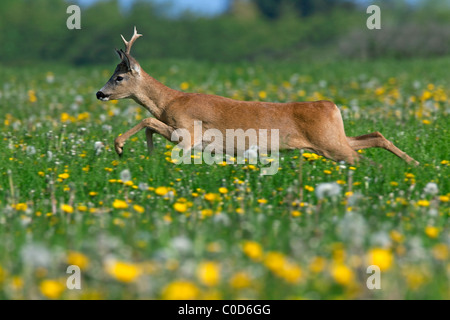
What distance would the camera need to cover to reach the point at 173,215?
461cm

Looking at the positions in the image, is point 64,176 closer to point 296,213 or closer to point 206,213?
point 206,213

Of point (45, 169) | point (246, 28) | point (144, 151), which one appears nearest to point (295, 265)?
point (45, 169)

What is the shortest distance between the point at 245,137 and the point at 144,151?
1020 millimetres

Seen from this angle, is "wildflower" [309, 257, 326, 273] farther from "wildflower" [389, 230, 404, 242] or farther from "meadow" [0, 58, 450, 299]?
"wildflower" [389, 230, 404, 242]

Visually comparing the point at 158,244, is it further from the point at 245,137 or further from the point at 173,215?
the point at 245,137

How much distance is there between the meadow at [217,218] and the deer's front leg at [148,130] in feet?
0.53

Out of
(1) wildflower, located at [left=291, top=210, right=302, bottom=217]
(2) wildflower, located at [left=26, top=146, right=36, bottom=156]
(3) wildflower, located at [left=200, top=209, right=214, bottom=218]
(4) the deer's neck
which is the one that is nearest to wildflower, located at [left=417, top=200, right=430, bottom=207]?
(1) wildflower, located at [left=291, top=210, right=302, bottom=217]

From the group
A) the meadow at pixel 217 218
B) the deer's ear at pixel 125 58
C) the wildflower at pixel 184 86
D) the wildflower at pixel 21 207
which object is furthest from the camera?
the wildflower at pixel 184 86

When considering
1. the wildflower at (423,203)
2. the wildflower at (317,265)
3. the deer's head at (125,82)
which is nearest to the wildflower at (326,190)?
the wildflower at (423,203)

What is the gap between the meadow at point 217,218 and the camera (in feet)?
10.2

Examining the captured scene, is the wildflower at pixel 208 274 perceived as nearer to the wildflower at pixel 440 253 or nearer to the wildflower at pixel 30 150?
the wildflower at pixel 440 253

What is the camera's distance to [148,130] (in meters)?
6.77

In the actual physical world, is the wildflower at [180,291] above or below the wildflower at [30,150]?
below
